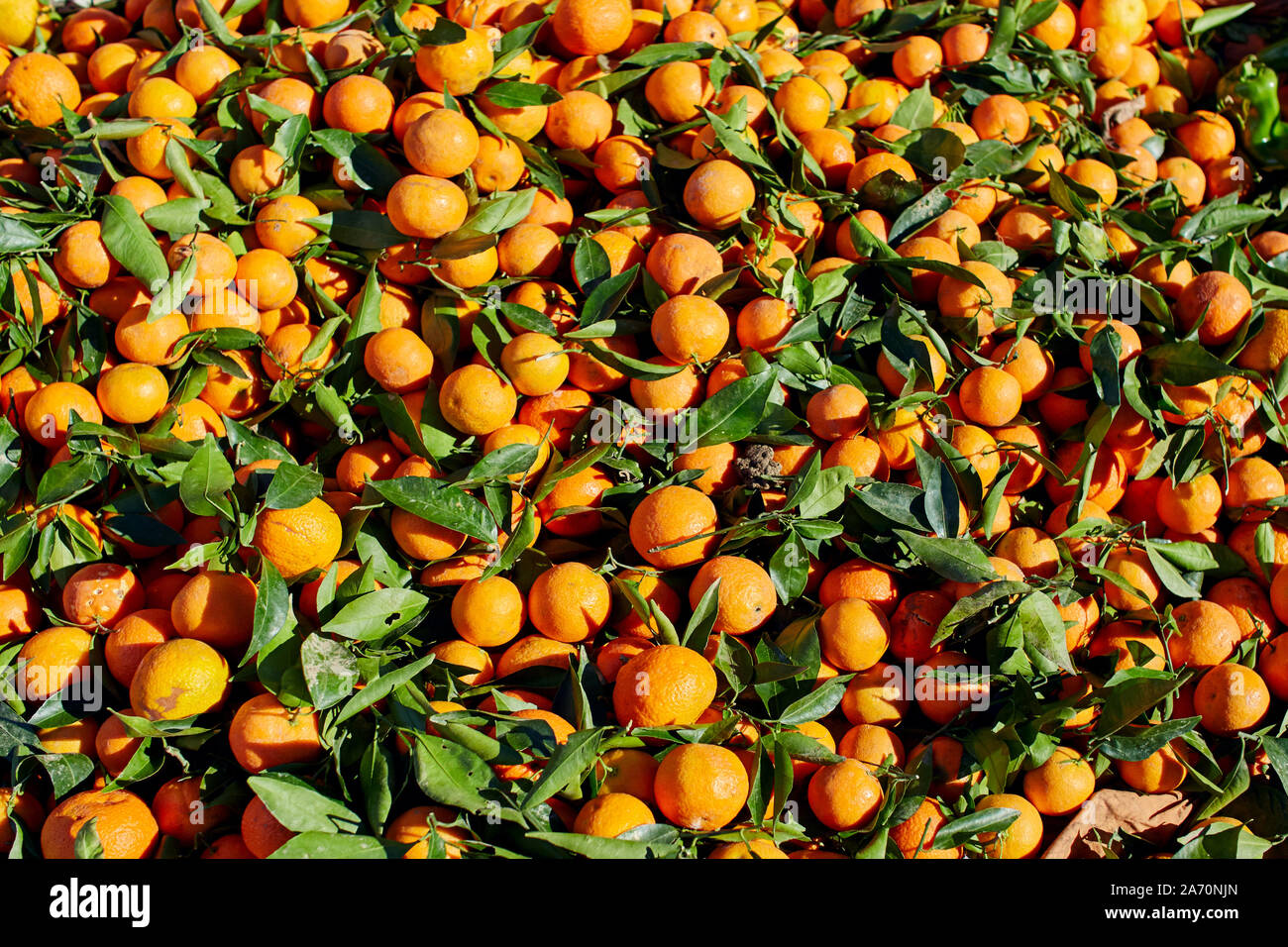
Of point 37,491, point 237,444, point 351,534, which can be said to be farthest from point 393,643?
point 37,491

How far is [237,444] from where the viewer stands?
7.79 ft

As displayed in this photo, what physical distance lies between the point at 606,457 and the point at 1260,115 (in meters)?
3.04

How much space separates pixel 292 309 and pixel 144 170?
0.65 m

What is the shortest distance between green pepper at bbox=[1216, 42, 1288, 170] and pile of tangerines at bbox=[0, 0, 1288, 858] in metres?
0.59

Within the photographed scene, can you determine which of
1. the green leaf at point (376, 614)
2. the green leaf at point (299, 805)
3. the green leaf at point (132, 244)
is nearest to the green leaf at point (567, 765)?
the green leaf at point (299, 805)

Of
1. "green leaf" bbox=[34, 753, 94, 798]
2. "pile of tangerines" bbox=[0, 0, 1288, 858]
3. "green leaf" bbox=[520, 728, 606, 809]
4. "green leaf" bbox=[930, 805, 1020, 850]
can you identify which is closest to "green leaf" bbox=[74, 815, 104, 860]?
"pile of tangerines" bbox=[0, 0, 1288, 858]

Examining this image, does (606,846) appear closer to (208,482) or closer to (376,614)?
(376,614)

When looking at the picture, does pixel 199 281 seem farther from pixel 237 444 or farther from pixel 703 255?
pixel 703 255

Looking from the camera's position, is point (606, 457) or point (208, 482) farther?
point (606, 457)

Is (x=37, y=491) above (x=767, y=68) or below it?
below

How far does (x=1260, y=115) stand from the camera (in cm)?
354

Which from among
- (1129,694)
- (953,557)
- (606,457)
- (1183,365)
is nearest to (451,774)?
(606,457)

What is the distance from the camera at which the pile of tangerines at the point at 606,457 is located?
2.04m

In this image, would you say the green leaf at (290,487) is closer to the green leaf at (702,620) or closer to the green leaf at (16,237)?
the green leaf at (702,620)
